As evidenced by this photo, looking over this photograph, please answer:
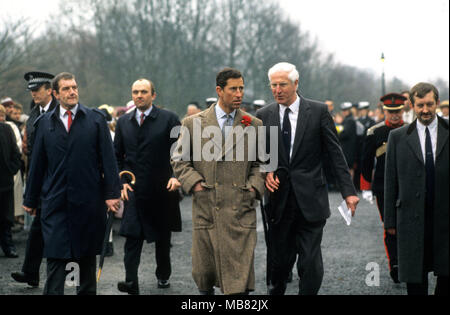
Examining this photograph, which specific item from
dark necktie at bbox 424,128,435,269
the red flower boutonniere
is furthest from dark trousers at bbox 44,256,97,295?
dark necktie at bbox 424,128,435,269

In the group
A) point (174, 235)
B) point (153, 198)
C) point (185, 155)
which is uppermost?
point (185, 155)

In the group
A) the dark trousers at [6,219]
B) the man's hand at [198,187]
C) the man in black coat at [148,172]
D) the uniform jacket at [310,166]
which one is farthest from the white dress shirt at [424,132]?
the dark trousers at [6,219]

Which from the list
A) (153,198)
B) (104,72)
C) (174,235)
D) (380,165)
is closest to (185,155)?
(153,198)

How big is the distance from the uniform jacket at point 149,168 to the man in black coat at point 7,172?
10.1 ft

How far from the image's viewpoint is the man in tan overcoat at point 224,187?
6195 mm

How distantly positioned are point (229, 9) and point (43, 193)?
36.0 meters

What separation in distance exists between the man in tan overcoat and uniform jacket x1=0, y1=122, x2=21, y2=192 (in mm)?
5132

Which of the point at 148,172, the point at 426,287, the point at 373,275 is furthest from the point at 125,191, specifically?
the point at 426,287

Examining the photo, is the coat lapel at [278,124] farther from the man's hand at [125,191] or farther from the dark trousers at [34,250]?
the dark trousers at [34,250]

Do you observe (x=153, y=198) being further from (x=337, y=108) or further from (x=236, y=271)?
(x=337, y=108)

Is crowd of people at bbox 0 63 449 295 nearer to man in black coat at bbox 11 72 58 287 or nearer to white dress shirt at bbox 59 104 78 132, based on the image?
white dress shirt at bbox 59 104 78 132

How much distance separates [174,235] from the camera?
41.0 feet

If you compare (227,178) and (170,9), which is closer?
(227,178)

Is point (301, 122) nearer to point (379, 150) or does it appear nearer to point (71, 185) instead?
point (71, 185)
